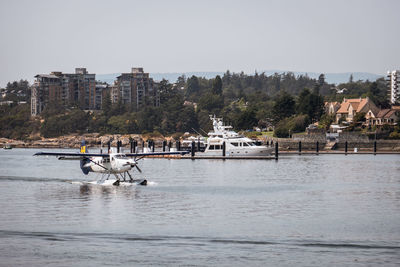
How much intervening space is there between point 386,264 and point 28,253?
10.2 meters

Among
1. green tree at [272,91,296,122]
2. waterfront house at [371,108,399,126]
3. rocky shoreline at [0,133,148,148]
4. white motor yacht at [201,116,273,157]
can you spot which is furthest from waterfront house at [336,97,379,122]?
rocky shoreline at [0,133,148,148]

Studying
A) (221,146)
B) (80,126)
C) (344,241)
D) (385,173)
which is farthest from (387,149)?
(80,126)

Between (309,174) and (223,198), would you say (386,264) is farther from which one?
(309,174)

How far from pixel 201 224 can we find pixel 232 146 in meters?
49.9

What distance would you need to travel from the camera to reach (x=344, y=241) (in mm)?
21297

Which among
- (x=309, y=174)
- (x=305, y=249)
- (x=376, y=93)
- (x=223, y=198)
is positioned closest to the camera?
(x=305, y=249)

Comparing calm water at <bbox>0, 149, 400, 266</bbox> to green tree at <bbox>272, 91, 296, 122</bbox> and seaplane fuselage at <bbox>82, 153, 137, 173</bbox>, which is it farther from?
green tree at <bbox>272, 91, 296, 122</bbox>

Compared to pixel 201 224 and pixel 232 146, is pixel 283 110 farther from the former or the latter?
pixel 201 224

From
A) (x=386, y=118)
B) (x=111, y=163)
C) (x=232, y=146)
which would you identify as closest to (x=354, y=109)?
(x=386, y=118)

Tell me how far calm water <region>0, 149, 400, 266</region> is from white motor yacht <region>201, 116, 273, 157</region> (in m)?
30.8

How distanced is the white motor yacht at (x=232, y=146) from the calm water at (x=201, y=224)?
30826mm

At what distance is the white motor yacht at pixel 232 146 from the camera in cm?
7331

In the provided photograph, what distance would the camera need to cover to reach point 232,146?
244ft

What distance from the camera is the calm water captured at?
18984mm
